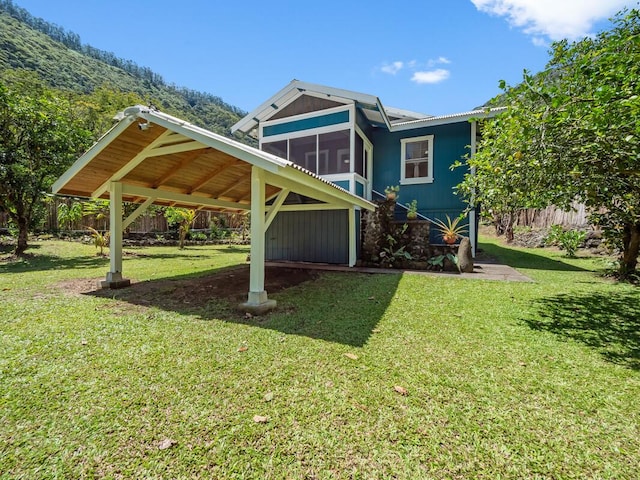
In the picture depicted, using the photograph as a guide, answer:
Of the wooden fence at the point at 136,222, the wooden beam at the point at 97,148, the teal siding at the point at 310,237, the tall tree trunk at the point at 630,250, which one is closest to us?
the wooden beam at the point at 97,148

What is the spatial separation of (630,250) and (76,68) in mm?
68694

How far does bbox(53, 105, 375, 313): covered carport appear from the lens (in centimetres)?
448

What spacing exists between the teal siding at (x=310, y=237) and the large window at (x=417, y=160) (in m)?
3.08

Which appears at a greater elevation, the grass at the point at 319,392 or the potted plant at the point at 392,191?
the potted plant at the point at 392,191

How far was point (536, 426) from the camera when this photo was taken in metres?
2.02

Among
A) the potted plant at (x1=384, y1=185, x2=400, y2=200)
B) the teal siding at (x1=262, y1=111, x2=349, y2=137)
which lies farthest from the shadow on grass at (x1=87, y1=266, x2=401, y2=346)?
the teal siding at (x1=262, y1=111, x2=349, y2=137)

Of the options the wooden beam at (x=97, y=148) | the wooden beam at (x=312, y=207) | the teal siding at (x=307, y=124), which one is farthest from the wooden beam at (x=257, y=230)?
the teal siding at (x=307, y=124)

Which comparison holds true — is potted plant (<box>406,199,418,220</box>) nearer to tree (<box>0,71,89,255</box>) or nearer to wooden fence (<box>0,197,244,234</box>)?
tree (<box>0,71,89,255</box>)

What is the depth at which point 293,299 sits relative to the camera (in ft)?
17.7

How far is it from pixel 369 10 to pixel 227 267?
379 inches

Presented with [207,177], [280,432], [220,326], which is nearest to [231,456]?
[280,432]

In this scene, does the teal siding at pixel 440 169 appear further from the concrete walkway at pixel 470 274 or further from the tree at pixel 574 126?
the tree at pixel 574 126

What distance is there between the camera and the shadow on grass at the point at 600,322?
331 cm

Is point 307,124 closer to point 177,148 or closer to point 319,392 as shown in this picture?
point 177,148
